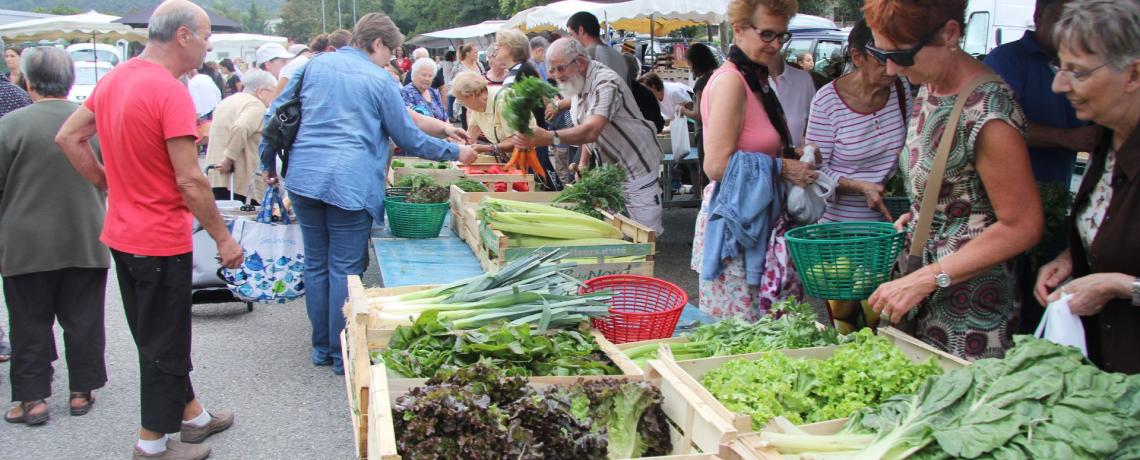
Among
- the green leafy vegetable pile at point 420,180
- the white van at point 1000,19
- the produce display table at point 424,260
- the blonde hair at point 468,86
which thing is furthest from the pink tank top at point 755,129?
the white van at point 1000,19

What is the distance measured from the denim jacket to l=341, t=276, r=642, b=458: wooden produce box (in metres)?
1.36

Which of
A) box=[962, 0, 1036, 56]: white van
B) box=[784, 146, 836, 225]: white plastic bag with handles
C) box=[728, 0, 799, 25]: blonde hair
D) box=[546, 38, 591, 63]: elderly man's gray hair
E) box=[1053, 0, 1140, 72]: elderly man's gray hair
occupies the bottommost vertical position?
box=[784, 146, 836, 225]: white plastic bag with handles

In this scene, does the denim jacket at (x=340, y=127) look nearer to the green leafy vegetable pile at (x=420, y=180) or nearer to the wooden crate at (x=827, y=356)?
the green leafy vegetable pile at (x=420, y=180)

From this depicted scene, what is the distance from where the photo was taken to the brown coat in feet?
6.77

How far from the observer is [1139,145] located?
2.05 metres

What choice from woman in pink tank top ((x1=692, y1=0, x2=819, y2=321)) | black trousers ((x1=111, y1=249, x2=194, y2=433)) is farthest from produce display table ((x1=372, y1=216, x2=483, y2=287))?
woman in pink tank top ((x1=692, y1=0, x2=819, y2=321))

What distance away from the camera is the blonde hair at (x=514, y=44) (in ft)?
26.5

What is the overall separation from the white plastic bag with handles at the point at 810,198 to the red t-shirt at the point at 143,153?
262 cm

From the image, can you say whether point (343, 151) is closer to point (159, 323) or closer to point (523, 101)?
point (523, 101)

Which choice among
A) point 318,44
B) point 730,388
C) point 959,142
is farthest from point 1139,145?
point 318,44

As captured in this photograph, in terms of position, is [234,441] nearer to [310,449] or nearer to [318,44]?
[310,449]

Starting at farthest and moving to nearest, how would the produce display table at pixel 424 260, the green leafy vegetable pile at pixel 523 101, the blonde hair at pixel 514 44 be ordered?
the blonde hair at pixel 514 44 < the green leafy vegetable pile at pixel 523 101 < the produce display table at pixel 424 260

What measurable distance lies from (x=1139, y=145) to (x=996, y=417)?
0.92 m

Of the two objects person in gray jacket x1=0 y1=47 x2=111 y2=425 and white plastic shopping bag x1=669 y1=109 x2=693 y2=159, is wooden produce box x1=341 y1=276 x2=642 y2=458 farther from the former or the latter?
white plastic shopping bag x1=669 y1=109 x2=693 y2=159
